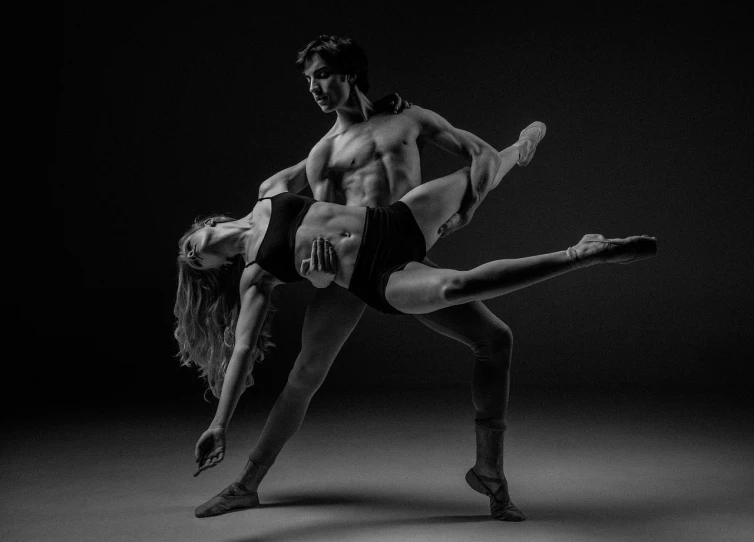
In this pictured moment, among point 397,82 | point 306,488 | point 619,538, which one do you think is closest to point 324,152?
point 306,488

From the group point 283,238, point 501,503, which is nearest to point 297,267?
point 283,238

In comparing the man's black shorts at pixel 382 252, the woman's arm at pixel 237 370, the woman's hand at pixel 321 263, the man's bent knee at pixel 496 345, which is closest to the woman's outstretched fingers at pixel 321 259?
the woman's hand at pixel 321 263

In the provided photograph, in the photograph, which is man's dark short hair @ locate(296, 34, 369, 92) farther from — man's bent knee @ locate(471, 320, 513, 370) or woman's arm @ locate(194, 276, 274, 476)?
man's bent knee @ locate(471, 320, 513, 370)

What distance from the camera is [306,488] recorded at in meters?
4.39

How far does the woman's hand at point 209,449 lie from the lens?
3.62 metres

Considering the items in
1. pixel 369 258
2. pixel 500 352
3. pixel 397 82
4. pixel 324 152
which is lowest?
pixel 500 352

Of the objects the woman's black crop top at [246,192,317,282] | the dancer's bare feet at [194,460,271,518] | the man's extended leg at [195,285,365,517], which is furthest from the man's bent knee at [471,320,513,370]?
the dancer's bare feet at [194,460,271,518]

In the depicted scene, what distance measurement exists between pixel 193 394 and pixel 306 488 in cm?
218

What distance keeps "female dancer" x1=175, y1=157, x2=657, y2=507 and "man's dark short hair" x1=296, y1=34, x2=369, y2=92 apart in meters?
0.56

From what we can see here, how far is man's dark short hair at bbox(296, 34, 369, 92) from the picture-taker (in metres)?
3.96

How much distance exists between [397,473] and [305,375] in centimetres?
80

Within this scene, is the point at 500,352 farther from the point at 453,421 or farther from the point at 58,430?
the point at 58,430

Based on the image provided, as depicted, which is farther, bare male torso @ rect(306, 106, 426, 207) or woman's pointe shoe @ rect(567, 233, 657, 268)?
bare male torso @ rect(306, 106, 426, 207)

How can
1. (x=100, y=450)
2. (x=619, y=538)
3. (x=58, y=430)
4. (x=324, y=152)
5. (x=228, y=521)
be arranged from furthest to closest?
1. (x=58, y=430)
2. (x=100, y=450)
3. (x=324, y=152)
4. (x=228, y=521)
5. (x=619, y=538)
